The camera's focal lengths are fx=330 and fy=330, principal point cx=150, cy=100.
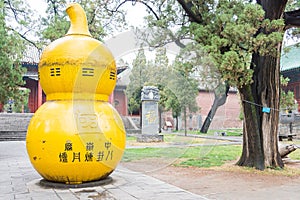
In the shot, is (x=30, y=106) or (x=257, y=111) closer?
(x=257, y=111)

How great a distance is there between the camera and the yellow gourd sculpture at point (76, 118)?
5.62 m

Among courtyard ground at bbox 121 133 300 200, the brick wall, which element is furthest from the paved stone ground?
the brick wall

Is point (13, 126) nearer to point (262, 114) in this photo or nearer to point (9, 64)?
point (9, 64)

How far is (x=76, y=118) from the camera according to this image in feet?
18.9

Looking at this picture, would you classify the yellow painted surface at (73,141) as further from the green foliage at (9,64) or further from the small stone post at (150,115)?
the small stone post at (150,115)

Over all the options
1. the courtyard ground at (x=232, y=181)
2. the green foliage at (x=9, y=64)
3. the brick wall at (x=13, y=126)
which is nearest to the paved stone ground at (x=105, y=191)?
the courtyard ground at (x=232, y=181)

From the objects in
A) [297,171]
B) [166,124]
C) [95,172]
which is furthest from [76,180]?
[166,124]

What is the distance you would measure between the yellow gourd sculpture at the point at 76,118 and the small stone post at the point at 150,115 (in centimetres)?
1203

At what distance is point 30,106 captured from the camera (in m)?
30.5

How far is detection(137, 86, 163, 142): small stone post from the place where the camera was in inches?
727

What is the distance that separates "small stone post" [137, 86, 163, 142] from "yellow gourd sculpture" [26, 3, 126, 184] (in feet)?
39.5

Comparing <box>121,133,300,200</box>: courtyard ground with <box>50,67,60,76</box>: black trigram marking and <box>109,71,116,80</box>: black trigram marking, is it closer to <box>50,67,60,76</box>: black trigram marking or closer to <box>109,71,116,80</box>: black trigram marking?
<box>109,71,116,80</box>: black trigram marking

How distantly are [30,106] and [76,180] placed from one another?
87.2 feet

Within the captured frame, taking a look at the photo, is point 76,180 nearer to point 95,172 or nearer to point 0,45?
point 95,172
